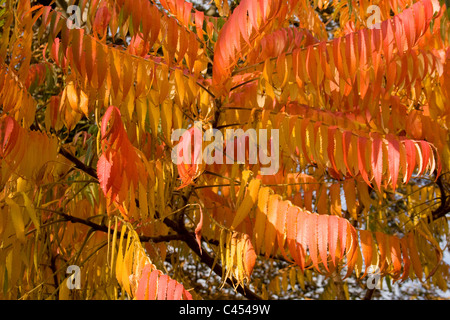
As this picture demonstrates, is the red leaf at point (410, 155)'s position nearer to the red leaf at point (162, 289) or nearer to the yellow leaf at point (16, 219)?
the red leaf at point (162, 289)

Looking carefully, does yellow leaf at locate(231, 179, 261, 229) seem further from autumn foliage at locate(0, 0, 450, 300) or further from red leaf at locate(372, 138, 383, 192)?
red leaf at locate(372, 138, 383, 192)

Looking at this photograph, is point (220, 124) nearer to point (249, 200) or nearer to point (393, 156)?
point (249, 200)

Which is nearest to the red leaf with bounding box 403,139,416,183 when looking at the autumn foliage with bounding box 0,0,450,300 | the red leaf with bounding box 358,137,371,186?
the autumn foliage with bounding box 0,0,450,300

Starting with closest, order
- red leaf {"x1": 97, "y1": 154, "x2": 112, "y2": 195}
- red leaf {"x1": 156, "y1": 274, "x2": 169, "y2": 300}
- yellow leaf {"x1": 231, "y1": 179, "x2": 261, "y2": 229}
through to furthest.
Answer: red leaf {"x1": 156, "y1": 274, "x2": 169, "y2": 300}, red leaf {"x1": 97, "y1": 154, "x2": 112, "y2": 195}, yellow leaf {"x1": 231, "y1": 179, "x2": 261, "y2": 229}

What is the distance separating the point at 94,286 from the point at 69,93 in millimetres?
1320

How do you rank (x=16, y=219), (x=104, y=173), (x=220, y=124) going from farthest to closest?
(x=220, y=124)
(x=16, y=219)
(x=104, y=173)

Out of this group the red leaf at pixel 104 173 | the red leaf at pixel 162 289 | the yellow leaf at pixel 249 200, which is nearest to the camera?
the red leaf at pixel 162 289

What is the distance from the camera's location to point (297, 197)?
270cm

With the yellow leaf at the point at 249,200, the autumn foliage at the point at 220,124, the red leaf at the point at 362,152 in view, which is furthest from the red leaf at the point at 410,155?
the yellow leaf at the point at 249,200

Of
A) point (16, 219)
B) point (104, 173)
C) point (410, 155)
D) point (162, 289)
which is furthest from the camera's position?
point (410, 155)

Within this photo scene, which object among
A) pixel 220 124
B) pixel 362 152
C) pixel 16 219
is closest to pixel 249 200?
pixel 362 152

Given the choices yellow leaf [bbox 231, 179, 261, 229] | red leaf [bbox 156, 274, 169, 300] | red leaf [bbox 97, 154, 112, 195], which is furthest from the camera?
yellow leaf [bbox 231, 179, 261, 229]
